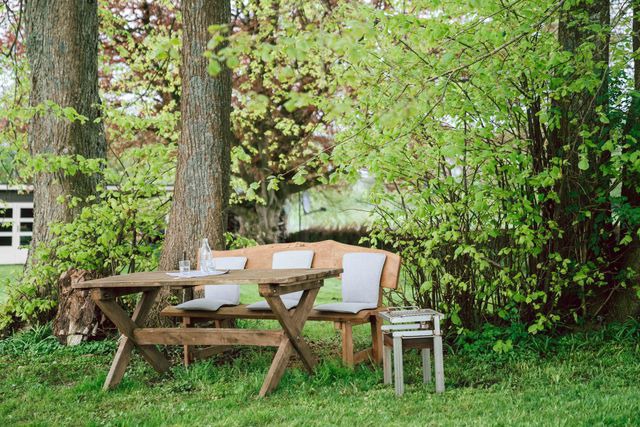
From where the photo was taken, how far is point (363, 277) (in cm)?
542

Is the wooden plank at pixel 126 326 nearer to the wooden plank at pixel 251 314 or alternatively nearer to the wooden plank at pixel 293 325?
the wooden plank at pixel 251 314

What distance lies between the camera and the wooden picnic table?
434cm

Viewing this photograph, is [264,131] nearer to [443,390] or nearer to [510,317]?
[510,317]

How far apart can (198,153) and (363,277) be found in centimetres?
208

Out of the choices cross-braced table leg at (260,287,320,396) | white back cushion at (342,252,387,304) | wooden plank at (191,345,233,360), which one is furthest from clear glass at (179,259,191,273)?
white back cushion at (342,252,387,304)

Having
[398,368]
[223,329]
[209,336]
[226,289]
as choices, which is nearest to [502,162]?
[398,368]

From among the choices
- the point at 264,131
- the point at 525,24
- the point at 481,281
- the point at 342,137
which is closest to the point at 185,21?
the point at 342,137

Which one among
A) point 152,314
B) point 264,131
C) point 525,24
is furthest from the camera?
point 264,131

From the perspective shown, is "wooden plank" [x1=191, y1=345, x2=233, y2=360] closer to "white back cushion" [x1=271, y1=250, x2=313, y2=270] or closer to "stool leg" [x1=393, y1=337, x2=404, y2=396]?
"white back cushion" [x1=271, y1=250, x2=313, y2=270]

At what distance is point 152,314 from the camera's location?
20.1 feet

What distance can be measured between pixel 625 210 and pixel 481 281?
A: 4.19ft

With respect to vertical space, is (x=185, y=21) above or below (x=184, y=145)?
above

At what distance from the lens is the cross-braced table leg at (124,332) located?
15.6 feet

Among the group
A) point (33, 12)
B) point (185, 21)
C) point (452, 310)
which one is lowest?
point (452, 310)
